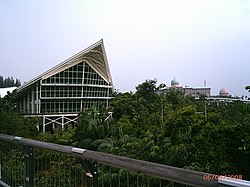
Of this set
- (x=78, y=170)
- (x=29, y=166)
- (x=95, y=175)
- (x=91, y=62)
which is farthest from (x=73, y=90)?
(x=95, y=175)

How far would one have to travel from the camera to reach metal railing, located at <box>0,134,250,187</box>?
109cm

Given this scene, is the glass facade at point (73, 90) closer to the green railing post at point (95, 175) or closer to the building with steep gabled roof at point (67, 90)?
the building with steep gabled roof at point (67, 90)

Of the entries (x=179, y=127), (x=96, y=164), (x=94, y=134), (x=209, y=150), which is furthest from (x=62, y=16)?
(x=96, y=164)

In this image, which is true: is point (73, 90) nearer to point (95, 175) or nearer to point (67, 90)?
point (67, 90)

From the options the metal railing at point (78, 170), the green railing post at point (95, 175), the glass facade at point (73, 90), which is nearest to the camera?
the metal railing at point (78, 170)

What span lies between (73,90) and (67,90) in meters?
0.59

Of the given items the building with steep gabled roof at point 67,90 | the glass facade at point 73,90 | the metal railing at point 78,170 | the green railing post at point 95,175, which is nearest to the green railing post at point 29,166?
the metal railing at point 78,170

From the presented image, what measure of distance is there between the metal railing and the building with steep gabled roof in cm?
2014

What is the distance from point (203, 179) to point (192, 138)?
7973 mm

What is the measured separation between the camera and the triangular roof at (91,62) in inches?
983

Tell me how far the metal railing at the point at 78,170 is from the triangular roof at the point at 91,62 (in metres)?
22.4

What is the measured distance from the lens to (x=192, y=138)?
875 centimetres

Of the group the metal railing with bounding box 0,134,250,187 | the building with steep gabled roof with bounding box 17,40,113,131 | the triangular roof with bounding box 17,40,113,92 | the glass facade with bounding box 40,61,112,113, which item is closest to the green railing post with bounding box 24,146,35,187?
the metal railing with bounding box 0,134,250,187

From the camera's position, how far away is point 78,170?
178cm
